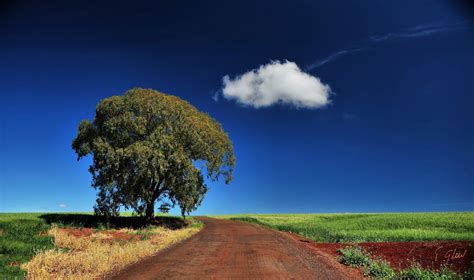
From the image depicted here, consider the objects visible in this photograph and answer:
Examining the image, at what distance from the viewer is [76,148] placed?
1446 inches

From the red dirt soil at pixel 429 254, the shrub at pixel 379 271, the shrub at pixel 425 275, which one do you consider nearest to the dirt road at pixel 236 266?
the shrub at pixel 379 271

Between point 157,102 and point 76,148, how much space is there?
894cm

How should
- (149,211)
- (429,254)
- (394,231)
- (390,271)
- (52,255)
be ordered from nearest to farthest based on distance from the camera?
(390,271) → (52,255) → (429,254) → (394,231) → (149,211)

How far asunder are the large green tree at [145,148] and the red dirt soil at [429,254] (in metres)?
19.4

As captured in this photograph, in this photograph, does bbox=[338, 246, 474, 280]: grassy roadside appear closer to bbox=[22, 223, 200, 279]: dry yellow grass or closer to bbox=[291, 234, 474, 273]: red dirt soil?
bbox=[291, 234, 474, 273]: red dirt soil

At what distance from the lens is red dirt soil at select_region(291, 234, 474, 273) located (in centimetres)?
1459

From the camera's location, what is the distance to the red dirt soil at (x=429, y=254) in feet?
47.9

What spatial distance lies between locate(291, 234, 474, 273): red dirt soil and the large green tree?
19429 millimetres

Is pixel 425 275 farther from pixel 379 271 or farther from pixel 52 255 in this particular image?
pixel 52 255

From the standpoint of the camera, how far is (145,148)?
32562mm

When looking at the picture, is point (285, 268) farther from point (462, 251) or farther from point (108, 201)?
point (108, 201)

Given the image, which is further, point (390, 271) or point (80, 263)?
point (390, 271)

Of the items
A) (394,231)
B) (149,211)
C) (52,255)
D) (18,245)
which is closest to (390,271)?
(52,255)

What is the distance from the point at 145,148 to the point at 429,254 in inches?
A: 906
